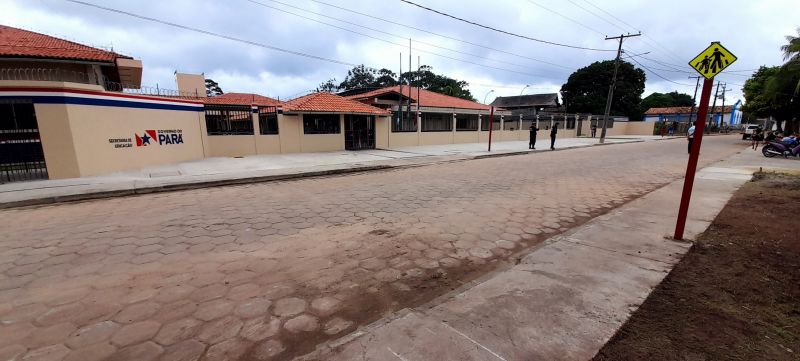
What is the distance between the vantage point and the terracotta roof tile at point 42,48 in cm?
1223

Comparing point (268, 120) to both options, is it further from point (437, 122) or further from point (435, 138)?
point (437, 122)

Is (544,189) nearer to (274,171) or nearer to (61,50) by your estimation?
(274,171)

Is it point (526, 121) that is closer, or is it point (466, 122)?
point (466, 122)

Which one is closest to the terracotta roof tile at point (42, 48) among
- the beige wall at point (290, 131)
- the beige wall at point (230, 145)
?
the beige wall at point (230, 145)

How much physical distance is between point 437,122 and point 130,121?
18590 mm

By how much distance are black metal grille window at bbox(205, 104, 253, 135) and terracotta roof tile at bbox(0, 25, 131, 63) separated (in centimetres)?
405

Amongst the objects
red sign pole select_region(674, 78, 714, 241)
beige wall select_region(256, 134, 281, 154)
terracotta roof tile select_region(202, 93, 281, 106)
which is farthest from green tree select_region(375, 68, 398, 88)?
red sign pole select_region(674, 78, 714, 241)

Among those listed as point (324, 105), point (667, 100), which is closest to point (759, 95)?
point (324, 105)

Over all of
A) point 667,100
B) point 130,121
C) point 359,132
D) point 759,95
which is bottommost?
point 359,132

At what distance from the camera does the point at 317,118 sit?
18469 millimetres

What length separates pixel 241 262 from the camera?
388cm

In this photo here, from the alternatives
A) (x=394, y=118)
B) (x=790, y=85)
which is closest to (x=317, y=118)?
(x=394, y=118)

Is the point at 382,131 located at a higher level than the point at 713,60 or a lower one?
lower

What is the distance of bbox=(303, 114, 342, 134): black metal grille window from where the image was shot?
1808 centimetres
